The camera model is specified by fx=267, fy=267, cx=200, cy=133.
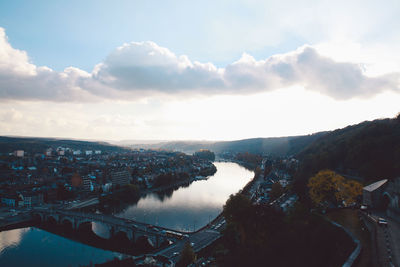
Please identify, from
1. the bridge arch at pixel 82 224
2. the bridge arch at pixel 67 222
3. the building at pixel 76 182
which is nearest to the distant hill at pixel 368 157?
the bridge arch at pixel 82 224

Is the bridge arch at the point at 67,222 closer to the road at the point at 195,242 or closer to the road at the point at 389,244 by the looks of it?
the road at the point at 195,242

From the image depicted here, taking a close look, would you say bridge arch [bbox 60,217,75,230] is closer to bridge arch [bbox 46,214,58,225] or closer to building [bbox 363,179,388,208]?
bridge arch [bbox 46,214,58,225]

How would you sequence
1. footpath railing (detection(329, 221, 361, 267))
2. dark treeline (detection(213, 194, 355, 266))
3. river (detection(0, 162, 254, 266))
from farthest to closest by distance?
river (detection(0, 162, 254, 266)) < dark treeline (detection(213, 194, 355, 266)) < footpath railing (detection(329, 221, 361, 267))

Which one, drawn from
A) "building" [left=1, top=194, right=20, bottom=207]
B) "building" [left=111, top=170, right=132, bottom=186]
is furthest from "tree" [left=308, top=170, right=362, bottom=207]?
"building" [left=111, top=170, right=132, bottom=186]

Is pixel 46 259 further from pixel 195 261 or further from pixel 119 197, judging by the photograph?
pixel 119 197

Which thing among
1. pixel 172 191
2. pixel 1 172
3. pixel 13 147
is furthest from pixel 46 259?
pixel 13 147

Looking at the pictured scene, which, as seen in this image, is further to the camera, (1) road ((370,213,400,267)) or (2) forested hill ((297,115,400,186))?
(2) forested hill ((297,115,400,186))
